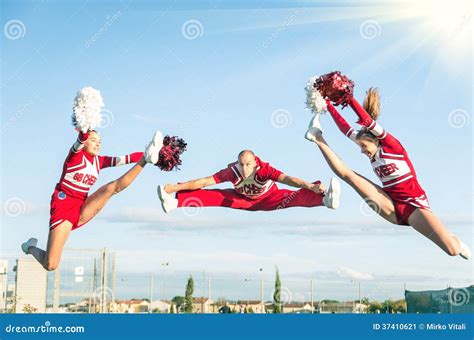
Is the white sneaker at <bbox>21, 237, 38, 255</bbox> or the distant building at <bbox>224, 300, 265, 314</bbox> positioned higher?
the white sneaker at <bbox>21, 237, 38, 255</bbox>

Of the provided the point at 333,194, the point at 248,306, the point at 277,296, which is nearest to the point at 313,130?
the point at 333,194

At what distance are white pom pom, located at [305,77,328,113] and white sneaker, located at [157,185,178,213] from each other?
2041 millimetres

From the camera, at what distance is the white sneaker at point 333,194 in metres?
7.64

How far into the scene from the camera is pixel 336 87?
25.3 ft

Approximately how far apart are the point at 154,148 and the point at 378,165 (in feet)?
9.20

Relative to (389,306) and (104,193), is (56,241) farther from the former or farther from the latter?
(389,306)

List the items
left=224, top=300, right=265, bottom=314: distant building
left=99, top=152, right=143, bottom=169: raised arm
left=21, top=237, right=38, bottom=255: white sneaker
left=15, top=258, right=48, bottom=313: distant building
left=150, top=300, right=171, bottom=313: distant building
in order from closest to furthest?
left=99, top=152, right=143, bottom=169: raised arm, left=21, top=237, right=38, bottom=255: white sneaker, left=15, top=258, right=48, bottom=313: distant building, left=150, top=300, right=171, bottom=313: distant building, left=224, top=300, right=265, bottom=314: distant building

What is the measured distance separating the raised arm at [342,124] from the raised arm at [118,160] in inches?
101

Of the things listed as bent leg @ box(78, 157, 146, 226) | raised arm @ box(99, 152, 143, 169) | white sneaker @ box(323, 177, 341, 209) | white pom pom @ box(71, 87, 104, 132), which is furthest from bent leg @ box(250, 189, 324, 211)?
white pom pom @ box(71, 87, 104, 132)

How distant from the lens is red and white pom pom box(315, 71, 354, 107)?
771cm

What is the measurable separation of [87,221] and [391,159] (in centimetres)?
403

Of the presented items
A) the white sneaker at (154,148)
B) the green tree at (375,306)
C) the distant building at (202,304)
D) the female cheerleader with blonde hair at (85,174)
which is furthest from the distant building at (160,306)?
the white sneaker at (154,148)

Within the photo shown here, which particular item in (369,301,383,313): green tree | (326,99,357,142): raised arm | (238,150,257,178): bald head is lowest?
(369,301,383,313): green tree

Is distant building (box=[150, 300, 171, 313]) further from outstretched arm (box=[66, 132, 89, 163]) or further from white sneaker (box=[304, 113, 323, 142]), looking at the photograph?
white sneaker (box=[304, 113, 323, 142])
